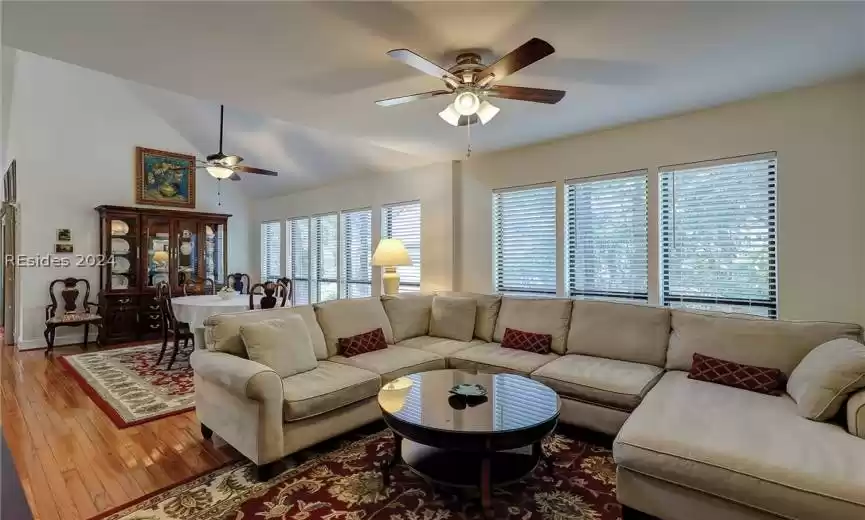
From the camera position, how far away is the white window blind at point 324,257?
21.6 feet

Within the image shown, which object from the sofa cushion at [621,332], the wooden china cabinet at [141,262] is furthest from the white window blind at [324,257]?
the sofa cushion at [621,332]

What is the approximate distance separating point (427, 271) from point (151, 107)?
494 cm

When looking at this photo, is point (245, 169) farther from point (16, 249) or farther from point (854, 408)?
point (854, 408)

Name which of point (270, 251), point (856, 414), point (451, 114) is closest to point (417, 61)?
point (451, 114)

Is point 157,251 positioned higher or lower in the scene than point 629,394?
higher

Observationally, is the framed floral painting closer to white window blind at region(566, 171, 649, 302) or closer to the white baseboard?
the white baseboard

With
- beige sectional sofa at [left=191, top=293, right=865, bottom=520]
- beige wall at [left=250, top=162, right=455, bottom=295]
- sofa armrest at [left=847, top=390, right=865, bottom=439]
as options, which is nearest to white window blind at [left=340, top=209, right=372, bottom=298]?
beige wall at [left=250, top=162, right=455, bottom=295]

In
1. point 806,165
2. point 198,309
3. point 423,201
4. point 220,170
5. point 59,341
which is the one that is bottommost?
point 59,341

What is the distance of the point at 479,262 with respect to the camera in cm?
481

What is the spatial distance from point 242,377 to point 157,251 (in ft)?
17.2

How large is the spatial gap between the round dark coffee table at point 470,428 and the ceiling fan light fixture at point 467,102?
1.64 meters

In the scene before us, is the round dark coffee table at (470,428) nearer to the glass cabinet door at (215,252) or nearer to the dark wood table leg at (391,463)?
the dark wood table leg at (391,463)

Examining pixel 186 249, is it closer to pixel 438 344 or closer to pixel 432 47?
pixel 438 344

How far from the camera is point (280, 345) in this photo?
9.18ft
